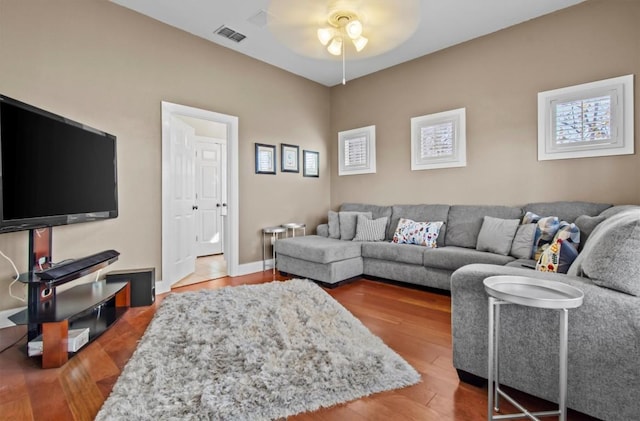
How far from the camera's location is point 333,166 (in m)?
5.33

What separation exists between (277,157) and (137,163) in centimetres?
188

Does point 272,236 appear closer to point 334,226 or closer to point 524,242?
point 334,226

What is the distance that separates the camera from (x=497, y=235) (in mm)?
3086

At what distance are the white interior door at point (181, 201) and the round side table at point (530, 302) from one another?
3240 millimetres

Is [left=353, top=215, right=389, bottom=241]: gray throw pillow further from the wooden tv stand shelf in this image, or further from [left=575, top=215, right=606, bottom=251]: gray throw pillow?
the wooden tv stand shelf

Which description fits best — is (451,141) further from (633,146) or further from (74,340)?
(74,340)

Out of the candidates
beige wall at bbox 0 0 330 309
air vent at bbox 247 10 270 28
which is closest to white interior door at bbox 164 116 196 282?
beige wall at bbox 0 0 330 309

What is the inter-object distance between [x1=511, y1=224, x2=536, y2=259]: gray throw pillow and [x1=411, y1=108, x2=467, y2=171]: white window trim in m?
1.19

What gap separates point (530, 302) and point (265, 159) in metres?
3.76

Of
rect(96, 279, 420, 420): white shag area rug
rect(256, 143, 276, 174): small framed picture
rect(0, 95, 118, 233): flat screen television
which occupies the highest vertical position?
rect(256, 143, 276, 174): small framed picture

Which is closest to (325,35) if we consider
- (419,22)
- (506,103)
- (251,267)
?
(419,22)

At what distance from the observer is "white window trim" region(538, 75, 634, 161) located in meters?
2.79

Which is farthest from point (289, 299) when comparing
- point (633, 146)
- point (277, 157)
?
point (633, 146)

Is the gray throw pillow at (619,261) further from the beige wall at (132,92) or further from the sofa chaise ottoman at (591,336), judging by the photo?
the beige wall at (132,92)
